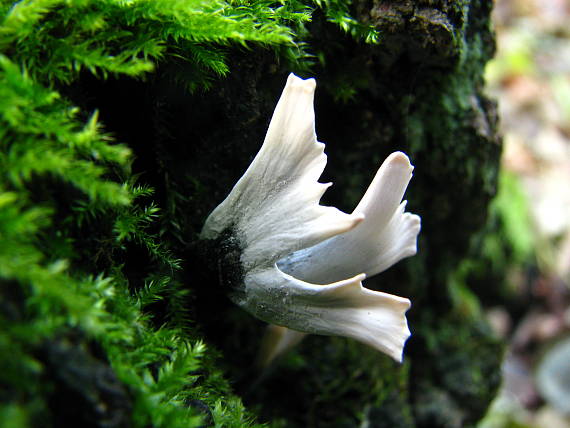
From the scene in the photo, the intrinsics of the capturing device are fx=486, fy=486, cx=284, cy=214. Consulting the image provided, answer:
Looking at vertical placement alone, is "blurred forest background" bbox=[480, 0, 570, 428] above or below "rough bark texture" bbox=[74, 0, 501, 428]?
below

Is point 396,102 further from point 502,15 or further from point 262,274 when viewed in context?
point 502,15

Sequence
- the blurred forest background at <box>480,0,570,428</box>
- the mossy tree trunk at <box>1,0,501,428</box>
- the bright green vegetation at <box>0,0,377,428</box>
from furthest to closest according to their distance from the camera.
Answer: the blurred forest background at <box>480,0,570,428</box>, the mossy tree trunk at <box>1,0,501,428</box>, the bright green vegetation at <box>0,0,377,428</box>

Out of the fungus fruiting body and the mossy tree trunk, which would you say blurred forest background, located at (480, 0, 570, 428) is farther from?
the fungus fruiting body

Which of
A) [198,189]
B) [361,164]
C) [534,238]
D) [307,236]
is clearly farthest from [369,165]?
[534,238]

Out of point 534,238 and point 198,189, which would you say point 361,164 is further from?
point 534,238

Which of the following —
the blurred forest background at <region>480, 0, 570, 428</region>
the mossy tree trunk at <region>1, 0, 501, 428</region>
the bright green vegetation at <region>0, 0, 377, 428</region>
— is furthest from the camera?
the blurred forest background at <region>480, 0, 570, 428</region>

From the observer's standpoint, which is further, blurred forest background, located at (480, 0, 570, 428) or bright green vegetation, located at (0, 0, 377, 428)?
blurred forest background, located at (480, 0, 570, 428)

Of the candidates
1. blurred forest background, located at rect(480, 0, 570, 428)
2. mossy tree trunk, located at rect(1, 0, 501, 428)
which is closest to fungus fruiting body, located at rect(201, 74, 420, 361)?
mossy tree trunk, located at rect(1, 0, 501, 428)

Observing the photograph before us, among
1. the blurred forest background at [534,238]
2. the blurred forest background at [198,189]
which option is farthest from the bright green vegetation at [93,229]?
the blurred forest background at [534,238]
